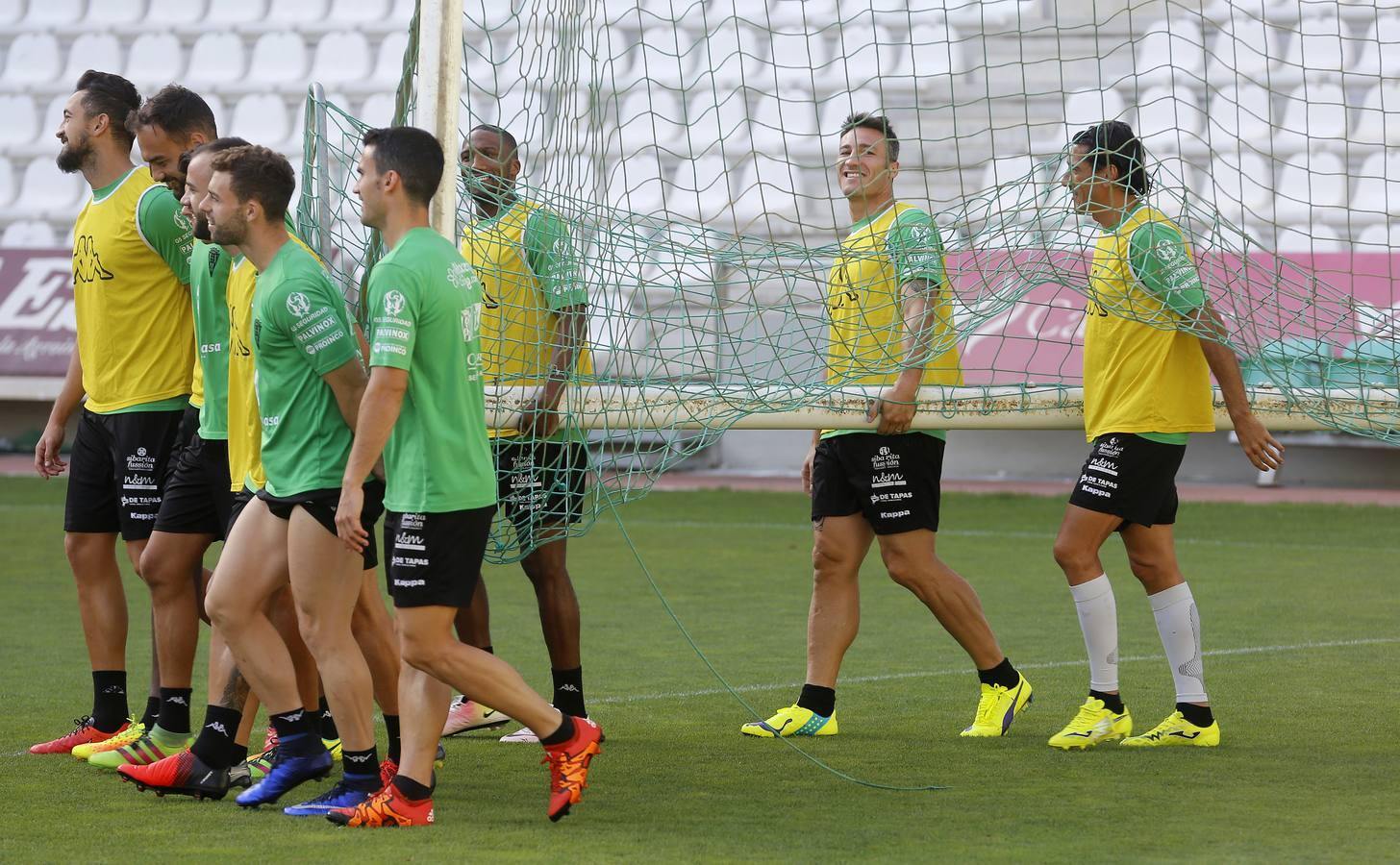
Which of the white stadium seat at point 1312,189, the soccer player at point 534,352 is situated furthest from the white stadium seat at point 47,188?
the soccer player at point 534,352

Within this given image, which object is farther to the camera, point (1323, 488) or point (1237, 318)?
point (1323, 488)

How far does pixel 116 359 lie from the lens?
5.47m

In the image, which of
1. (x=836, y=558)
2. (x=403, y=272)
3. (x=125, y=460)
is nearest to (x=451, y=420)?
(x=403, y=272)

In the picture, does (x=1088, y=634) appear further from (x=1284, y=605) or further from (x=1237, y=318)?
(x=1284, y=605)

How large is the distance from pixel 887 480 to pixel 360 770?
2150mm

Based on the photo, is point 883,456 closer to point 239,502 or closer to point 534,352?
point 534,352

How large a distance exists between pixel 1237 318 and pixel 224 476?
10.9ft

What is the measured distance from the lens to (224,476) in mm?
5129

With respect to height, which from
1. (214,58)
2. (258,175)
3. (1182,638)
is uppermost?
(214,58)

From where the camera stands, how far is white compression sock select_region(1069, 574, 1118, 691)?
5695 millimetres

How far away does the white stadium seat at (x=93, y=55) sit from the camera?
67.6 feet

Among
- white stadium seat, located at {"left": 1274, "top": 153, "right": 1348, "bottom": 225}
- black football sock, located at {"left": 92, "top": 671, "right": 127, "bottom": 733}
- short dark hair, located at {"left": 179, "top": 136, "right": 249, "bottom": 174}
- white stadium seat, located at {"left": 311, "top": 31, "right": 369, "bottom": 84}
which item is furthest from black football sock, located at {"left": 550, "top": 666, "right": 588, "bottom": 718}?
white stadium seat, located at {"left": 311, "top": 31, "right": 369, "bottom": 84}

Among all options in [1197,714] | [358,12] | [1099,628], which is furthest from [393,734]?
[358,12]

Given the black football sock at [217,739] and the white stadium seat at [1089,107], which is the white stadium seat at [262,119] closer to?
the white stadium seat at [1089,107]
